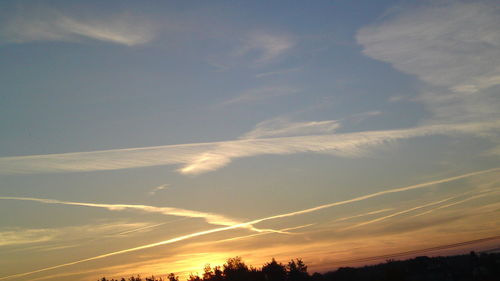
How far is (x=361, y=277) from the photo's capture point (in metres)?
190

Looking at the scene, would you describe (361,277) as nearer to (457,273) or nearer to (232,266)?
(457,273)

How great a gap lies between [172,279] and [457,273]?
10320 cm

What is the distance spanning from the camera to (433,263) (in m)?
171

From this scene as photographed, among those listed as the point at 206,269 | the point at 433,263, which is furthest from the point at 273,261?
the point at 433,263

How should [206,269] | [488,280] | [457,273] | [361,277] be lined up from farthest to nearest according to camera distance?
1. [361,277]
2. [206,269]
3. [457,273]
4. [488,280]

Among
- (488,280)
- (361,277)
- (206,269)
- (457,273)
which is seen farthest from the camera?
(361,277)

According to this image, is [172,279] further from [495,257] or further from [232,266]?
[495,257]

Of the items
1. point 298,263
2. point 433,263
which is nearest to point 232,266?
point 298,263

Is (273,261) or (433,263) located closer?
(273,261)

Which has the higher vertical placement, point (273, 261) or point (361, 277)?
point (273, 261)

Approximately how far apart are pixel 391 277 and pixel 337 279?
6882cm

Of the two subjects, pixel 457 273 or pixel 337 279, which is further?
pixel 337 279

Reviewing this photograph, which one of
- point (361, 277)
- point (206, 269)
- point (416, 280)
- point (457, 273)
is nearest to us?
point (416, 280)

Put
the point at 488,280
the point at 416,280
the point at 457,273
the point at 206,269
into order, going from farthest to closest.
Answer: the point at 206,269 < the point at 457,273 < the point at 416,280 < the point at 488,280
